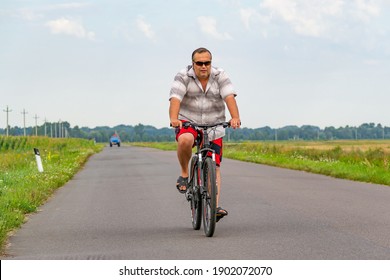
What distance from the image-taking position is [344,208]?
1145 cm

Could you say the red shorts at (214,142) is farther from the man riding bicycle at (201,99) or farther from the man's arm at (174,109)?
the man's arm at (174,109)

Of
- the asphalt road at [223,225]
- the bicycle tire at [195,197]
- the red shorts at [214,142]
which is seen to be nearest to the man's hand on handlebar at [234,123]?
the red shorts at [214,142]

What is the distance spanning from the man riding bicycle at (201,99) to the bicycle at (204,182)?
0.42 ft

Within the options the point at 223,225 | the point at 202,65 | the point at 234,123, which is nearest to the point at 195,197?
the point at 223,225

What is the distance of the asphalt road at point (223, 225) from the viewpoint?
746 cm

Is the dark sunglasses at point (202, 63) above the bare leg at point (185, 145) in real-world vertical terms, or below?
above

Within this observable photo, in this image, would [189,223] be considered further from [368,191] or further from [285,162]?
[285,162]

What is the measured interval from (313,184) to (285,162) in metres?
10.8

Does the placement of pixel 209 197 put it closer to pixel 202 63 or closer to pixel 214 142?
pixel 214 142

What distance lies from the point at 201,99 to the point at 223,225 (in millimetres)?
1826

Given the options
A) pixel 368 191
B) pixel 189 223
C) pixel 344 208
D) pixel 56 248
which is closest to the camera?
pixel 56 248

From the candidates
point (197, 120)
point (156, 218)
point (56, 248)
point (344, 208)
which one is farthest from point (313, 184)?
point (56, 248)

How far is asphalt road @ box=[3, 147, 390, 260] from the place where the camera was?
7457 millimetres
